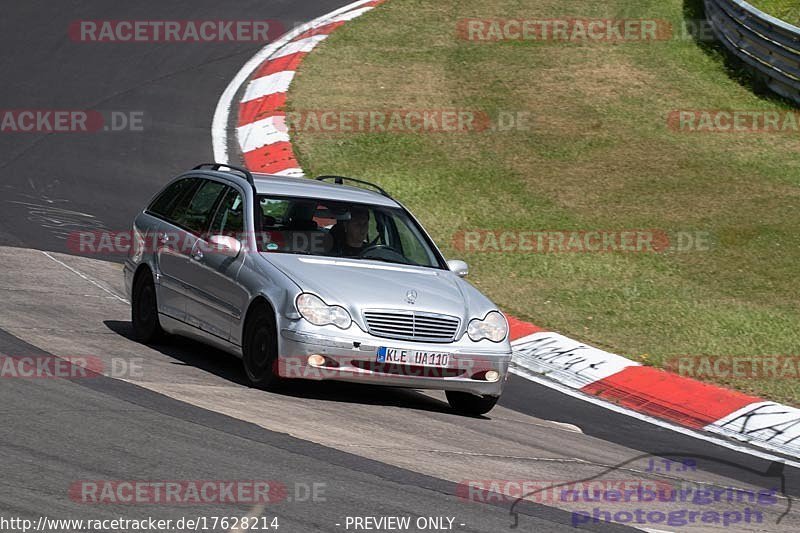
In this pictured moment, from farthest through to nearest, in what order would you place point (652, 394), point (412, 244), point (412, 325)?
point (652, 394) → point (412, 244) → point (412, 325)

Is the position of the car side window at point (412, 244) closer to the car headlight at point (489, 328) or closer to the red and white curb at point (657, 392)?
the car headlight at point (489, 328)

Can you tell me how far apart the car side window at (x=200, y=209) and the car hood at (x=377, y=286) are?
1.09 m

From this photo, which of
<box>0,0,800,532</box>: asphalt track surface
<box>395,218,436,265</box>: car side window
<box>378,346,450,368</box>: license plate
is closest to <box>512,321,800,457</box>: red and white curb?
<box>0,0,800,532</box>: asphalt track surface

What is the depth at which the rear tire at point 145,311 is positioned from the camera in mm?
10344

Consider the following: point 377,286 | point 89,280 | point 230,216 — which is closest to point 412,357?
point 377,286

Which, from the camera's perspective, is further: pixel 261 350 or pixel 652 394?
pixel 652 394

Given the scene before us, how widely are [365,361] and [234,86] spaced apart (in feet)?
37.3

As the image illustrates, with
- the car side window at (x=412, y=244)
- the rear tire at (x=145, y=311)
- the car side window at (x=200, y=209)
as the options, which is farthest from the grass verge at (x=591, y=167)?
the rear tire at (x=145, y=311)

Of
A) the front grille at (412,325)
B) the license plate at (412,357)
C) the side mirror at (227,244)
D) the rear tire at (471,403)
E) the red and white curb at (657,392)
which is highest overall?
the side mirror at (227,244)

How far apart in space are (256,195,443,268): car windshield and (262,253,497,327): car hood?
0.20m

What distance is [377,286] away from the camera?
897 cm

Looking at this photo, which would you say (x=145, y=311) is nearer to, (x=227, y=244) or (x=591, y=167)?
(x=227, y=244)

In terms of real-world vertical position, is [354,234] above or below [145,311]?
above

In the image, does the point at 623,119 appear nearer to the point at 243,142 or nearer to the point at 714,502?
the point at 243,142
